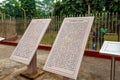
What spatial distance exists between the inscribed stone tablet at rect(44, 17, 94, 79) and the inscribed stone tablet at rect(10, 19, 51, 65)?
77cm

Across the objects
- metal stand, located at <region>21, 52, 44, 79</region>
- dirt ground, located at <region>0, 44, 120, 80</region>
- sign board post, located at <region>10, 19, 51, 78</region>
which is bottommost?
dirt ground, located at <region>0, 44, 120, 80</region>

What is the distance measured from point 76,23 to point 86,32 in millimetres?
428

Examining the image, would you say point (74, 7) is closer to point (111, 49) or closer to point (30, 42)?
point (30, 42)

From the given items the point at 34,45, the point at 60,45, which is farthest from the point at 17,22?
the point at 60,45

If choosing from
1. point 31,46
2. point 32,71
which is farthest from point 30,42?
point 32,71

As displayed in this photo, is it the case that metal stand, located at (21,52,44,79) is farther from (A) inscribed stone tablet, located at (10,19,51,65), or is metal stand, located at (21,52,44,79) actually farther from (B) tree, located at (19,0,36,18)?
(B) tree, located at (19,0,36,18)

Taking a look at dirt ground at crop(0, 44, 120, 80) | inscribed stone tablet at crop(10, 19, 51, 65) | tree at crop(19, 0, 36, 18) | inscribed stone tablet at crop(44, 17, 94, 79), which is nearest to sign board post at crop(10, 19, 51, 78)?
inscribed stone tablet at crop(10, 19, 51, 65)

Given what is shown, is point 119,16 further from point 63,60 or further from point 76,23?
point 63,60

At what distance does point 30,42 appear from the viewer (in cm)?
473

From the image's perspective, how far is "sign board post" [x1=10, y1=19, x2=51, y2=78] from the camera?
14.7 ft

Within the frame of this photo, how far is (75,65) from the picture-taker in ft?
10.8

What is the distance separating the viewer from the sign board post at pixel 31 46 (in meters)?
4.47

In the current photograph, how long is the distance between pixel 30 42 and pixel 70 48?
5.14ft

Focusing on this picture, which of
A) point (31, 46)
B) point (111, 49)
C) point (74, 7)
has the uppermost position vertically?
point (111, 49)
